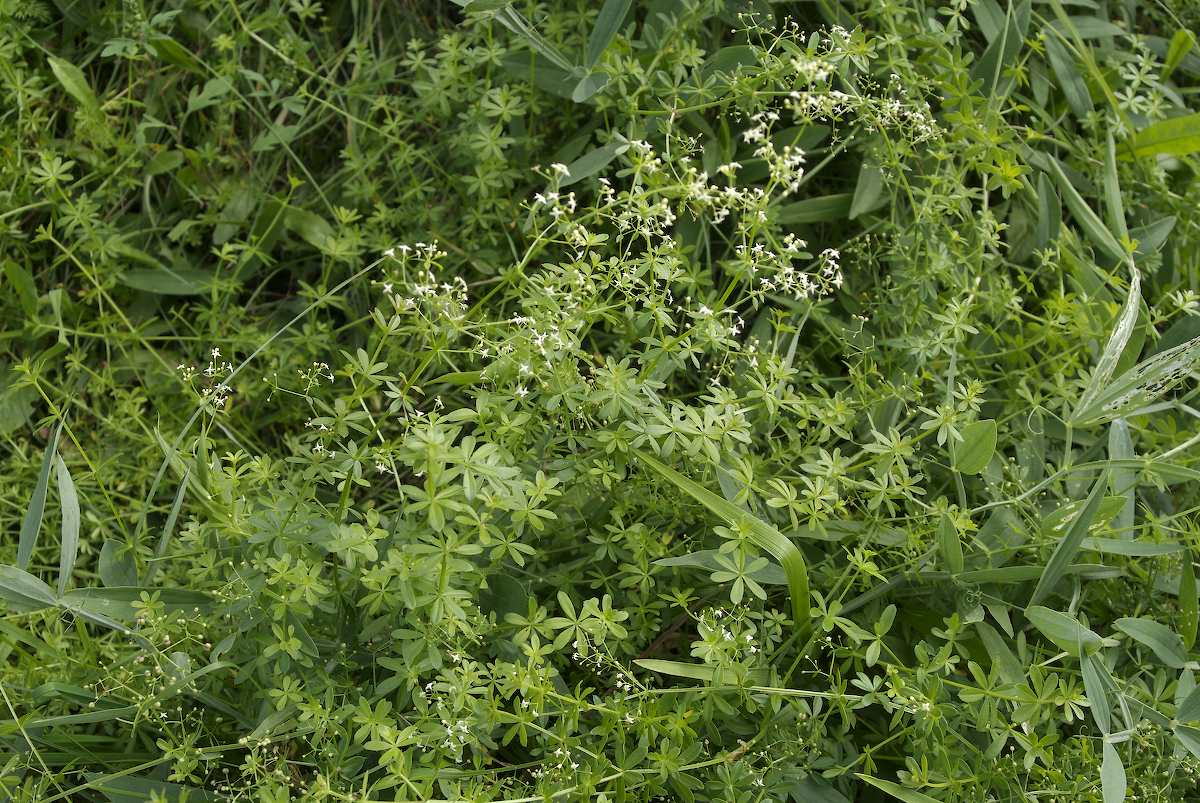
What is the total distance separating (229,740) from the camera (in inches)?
73.4

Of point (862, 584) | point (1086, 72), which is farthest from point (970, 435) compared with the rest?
point (1086, 72)

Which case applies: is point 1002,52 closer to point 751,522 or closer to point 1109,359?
point 1109,359

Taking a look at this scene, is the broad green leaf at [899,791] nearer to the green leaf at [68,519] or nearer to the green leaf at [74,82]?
the green leaf at [68,519]

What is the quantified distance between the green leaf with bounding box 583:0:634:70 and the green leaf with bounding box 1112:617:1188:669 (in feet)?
4.66

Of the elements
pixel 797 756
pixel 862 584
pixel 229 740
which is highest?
pixel 862 584

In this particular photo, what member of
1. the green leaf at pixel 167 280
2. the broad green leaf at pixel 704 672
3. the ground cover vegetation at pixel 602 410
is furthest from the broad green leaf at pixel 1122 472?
the green leaf at pixel 167 280

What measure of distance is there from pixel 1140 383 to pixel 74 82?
96.0 inches

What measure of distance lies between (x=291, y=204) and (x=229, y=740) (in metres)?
1.33

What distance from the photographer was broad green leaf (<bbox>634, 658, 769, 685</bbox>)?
1617mm

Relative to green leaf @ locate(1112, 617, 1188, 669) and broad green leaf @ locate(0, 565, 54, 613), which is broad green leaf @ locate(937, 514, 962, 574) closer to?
green leaf @ locate(1112, 617, 1188, 669)

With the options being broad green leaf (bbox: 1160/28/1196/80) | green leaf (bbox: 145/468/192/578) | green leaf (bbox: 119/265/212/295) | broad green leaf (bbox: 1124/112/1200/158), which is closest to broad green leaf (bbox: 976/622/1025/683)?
broad green leaf (bbox: 1124/112/1200/158)

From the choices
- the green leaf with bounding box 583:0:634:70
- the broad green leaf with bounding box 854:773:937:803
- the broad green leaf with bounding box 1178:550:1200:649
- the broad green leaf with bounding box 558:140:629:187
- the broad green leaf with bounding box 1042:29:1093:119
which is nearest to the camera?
the broad green leaf with bounding box 854:773:937:803

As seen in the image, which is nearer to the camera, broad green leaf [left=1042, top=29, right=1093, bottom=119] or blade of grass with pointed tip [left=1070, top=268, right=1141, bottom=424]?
blade of grass with pointed tip [left=1070, top=268, right=1141, bottom=424]

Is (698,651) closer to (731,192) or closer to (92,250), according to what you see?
(731,192)
